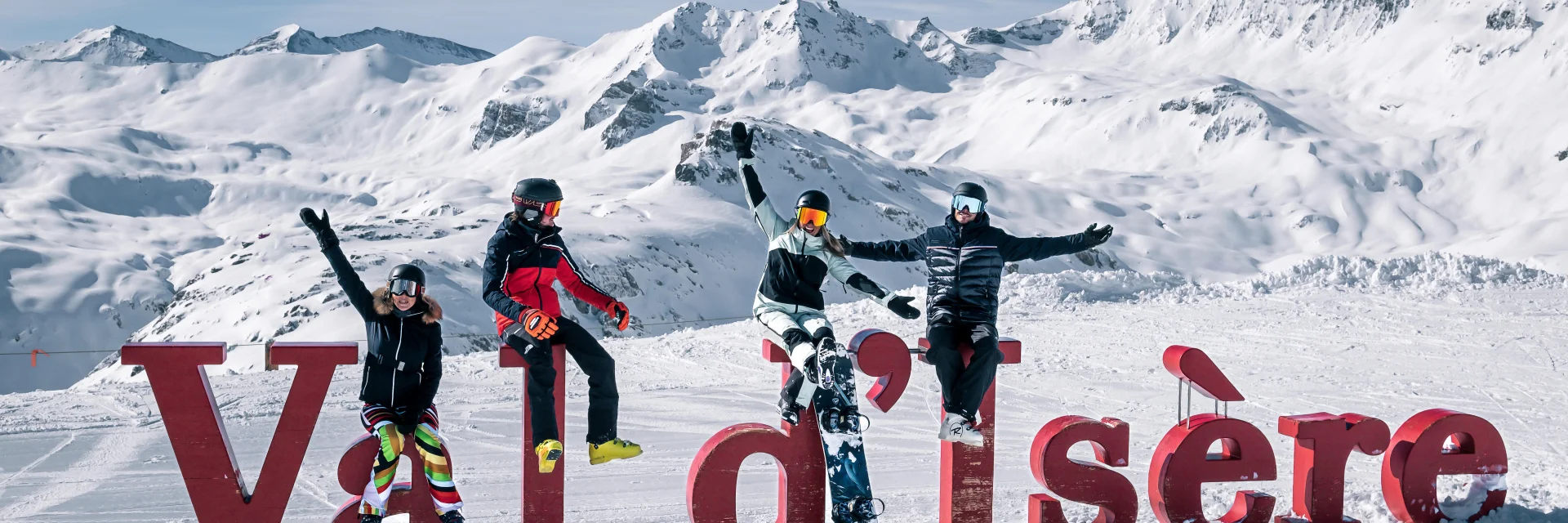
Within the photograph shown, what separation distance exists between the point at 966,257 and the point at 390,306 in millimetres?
3226

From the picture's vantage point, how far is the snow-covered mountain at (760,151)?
48844 mm

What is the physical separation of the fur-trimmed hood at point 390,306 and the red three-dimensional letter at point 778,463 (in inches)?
64.2

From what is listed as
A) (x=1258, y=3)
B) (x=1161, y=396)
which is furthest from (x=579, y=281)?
(x=1258, y=3)

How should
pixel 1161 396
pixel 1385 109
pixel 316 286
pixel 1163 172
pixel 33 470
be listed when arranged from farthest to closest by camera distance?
1. pixel 1385 109
2. pixel 1163 172
3. pixel 316 286
4. pixel 1161 396
5. pixel 33 470

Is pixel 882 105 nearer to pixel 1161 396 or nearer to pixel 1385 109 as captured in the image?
pixel 1385 109

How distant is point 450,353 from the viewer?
28.8 m

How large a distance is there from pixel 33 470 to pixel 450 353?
19.7 m

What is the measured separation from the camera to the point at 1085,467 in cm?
639

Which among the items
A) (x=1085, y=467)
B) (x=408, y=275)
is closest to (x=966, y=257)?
(x=1085, y=467)

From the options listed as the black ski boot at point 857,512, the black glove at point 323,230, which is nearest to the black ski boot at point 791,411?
the black ski boot at point 857,512

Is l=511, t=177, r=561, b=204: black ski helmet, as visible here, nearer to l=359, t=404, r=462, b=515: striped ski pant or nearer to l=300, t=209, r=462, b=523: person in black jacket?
l=300, t=209, r=462, b=523: person in black jacket

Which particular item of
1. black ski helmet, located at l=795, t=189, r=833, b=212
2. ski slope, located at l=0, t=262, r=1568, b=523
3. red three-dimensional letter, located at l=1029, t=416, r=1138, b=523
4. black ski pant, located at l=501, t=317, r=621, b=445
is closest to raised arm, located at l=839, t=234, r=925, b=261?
black ski helmet, located at l=795, t=189, r=833, b=212

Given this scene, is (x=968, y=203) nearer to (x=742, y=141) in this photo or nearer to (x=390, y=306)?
(x=742, y=141)

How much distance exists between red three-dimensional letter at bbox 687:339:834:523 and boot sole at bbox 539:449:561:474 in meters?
0.76
